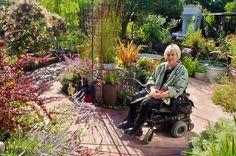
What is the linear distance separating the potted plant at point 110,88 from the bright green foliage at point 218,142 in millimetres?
2311

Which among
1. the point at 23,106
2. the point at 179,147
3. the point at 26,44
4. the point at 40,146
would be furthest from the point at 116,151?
the point at 26,44

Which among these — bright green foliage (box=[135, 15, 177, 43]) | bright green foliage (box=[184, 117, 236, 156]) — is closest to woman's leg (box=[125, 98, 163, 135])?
bright green foliage (box=[184, 117, 236, 156])

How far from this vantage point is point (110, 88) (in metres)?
5.31

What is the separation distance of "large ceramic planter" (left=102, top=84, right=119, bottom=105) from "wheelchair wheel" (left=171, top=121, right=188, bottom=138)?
4.57 ft

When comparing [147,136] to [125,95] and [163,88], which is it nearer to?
[163,88]

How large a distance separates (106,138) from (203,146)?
1.53m

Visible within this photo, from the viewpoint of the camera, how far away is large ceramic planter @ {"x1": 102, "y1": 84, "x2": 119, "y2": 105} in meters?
5.32

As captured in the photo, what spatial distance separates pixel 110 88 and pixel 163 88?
1271 mm

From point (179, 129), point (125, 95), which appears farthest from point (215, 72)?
point (179, 129)

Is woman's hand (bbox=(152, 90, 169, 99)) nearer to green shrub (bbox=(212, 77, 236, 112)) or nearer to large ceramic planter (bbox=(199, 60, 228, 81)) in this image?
green shrub (bbox=(212, 77, 236, 112))

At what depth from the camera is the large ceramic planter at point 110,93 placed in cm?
532

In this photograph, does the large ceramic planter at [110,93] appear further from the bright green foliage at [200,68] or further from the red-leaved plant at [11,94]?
the bright green foliage at [200,68]

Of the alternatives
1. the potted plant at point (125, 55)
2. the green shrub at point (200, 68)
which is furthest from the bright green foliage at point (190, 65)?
the potted plant at point (125, 55)

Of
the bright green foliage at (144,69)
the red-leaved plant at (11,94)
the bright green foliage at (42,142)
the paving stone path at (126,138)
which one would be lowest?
the paving stone path at (126,138)
